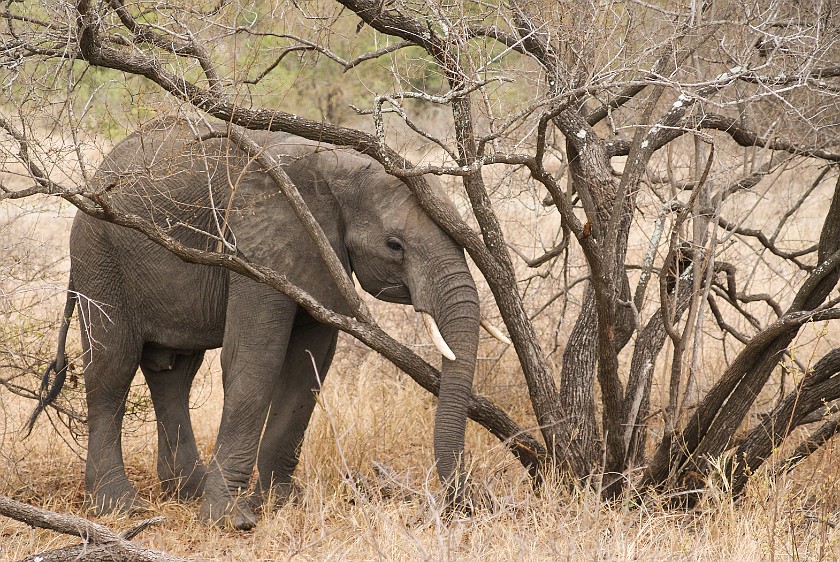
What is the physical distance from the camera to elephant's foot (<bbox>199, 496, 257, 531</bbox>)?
17.4ft

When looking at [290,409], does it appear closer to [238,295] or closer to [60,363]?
[238,295]

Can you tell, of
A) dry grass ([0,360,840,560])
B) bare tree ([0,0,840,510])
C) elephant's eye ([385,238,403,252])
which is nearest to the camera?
dry grass ([0,360,840,560])

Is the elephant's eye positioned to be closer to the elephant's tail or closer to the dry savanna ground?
the dry savanna ground

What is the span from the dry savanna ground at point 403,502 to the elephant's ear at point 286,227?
0.70m

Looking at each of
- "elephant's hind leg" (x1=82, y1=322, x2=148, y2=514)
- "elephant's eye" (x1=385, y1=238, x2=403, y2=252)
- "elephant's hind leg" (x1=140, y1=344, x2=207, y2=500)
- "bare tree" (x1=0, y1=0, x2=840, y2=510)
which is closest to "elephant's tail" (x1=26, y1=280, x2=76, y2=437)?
"elephant's hind leg" (x1=82, y1=322, x2=148, y2=514)

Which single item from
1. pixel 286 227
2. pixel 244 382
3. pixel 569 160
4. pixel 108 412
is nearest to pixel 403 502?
pixel 244 382

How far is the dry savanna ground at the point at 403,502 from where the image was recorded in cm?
414

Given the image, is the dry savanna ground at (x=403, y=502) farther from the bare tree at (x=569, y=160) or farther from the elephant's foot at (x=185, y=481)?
the bare tree at (x=569, y=160)

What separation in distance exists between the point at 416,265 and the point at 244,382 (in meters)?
1.07

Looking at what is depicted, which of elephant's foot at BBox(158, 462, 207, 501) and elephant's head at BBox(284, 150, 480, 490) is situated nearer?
elephant's head at BBox(284, 150, 480, 490)

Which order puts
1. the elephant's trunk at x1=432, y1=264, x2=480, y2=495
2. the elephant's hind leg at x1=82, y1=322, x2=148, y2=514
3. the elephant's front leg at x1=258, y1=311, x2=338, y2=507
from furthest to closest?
the elephant's front leg at x1=258, y1=311, x2=338, y2=507, the elephant's hind leg at x1=82, y1=322, x2=148, y2=514, the elephant's trunk at x1=432, y1=264, x2=480, y2=495

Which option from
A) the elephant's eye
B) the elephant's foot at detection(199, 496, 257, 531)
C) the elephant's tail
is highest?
the elephant's eye

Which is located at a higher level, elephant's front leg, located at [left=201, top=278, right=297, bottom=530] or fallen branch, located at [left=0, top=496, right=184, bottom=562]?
elephant's front leg, located at [left=201, top=278, right=297, bottom=530]

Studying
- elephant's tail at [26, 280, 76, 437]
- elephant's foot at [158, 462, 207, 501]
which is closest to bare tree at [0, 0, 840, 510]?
elephant's tail at [26, 280, 76, 437]
